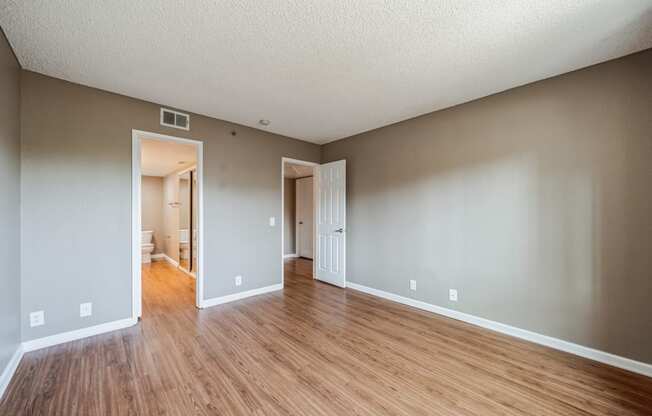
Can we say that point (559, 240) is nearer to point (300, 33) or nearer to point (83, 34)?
point (300, 33)

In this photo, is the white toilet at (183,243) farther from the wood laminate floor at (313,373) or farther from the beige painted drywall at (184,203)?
the wood laminate floor at (313,373)

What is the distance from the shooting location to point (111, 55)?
228 centimetres

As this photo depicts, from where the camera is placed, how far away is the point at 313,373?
2160mm

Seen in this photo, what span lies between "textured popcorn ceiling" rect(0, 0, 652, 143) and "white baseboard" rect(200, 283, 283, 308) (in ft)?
8.56

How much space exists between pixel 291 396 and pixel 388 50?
2735 millimetres

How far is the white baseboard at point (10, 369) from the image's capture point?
191cm

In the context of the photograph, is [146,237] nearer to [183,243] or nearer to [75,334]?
[183,243]

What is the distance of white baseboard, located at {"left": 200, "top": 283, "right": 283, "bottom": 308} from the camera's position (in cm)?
366

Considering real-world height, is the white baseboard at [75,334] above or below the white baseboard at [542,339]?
above

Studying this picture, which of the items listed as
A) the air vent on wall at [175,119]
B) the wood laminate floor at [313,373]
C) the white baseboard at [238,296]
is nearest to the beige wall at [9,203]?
the wood laminate floor at [313,373]

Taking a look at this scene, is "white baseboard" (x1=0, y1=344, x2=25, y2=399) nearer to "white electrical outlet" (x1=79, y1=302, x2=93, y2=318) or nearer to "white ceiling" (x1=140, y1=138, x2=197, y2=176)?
"white electrical outlet" (x1=79, y1=302, x2=93, y2=318)

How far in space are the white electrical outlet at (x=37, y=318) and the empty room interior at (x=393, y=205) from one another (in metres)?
0.02

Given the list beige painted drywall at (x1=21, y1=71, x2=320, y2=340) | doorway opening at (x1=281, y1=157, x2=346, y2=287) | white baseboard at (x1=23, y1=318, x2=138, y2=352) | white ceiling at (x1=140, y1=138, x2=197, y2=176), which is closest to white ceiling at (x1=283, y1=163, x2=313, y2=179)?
doorway opening at (x1=281, y1=157, x2=346, y2=287)

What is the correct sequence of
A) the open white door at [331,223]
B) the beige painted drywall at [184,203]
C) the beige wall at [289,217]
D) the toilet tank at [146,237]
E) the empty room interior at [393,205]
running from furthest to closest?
the beige wall at [289,217]
the toilet tank at [146,237]
the beige painted drywall at [184,203]
the open white door at [331,223]
the empty room interior at [393,205]
